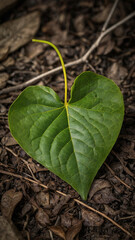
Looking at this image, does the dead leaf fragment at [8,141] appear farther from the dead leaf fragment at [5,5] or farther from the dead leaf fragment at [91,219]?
the dead leaf fragment at [5,5]

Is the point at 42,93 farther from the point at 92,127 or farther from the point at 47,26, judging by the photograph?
the point at 47,26

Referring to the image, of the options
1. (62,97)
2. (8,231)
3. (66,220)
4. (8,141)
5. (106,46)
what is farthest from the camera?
(106,46)

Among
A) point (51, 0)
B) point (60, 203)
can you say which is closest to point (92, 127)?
point (60, 203)

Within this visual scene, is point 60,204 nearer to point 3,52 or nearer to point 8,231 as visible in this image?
point 8,231

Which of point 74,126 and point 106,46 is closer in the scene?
point 74,126

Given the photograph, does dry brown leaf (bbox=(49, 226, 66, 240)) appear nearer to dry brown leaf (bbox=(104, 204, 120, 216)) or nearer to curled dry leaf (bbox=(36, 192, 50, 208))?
curled dry leaf (bbox=(36, 192, 50, 208))

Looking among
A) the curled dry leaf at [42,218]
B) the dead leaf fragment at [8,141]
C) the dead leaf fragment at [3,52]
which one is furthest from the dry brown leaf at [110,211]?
the dead leaf fragment at [3,52]

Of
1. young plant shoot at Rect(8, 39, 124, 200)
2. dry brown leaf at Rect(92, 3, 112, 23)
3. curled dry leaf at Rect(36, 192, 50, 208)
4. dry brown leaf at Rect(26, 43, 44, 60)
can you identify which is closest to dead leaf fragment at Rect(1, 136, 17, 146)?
young plant shoot at Rect(8, 39, 124, 200)

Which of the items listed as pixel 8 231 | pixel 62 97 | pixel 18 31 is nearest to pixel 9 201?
pixel 8 231
